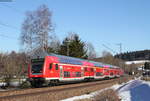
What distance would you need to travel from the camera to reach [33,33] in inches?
1624

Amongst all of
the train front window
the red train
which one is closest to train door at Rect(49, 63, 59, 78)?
the red train


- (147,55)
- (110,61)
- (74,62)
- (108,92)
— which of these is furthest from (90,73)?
(147,55)

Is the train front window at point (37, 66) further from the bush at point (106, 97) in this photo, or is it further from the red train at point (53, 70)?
the bush at point (106, 97)

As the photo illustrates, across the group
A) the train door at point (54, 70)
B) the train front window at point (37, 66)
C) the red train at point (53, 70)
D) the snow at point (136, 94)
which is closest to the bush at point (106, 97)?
the snow at point (136, 94)

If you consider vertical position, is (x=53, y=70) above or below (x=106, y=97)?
above

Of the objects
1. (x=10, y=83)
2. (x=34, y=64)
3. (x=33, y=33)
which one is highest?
(x=33, y=33)

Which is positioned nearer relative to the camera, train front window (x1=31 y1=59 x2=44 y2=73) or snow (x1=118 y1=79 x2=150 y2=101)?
snow (x1=118 y1=79 x2=150 y2=101)

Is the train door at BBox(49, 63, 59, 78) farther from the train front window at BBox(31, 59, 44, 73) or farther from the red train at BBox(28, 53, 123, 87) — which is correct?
the train front window at BBox(31, 59, 44, 73)

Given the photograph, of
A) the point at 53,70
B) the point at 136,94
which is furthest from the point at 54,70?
the point at 136,94

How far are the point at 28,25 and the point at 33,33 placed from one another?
163cm

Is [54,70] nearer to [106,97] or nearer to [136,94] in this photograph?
[136,94]

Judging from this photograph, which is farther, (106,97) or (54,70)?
(54,70)

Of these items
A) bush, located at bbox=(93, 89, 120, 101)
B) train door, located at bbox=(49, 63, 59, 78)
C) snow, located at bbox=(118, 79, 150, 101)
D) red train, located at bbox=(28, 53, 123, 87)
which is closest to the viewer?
bush, located at bbox=(93, 89, 120, 101)

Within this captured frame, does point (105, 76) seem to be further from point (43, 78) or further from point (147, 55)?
point (147, 55)
